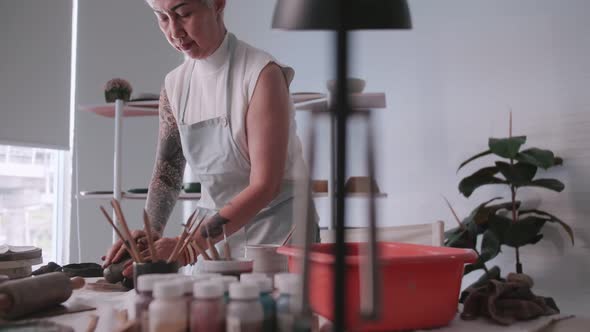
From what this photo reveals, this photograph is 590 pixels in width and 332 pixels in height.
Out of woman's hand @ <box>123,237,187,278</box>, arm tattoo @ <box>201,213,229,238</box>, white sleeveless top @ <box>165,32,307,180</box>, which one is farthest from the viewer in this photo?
white sleeveless top @ <box>165,32,307,180</box>

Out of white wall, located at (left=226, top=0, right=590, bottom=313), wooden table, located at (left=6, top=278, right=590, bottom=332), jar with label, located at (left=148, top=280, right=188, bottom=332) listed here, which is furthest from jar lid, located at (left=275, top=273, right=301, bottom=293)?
white wall, located at (left=226, top=0, right=590, bottom=313)

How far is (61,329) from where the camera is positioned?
881 mm

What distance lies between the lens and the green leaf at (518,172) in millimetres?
2639

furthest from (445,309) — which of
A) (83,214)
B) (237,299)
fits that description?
(83,214)

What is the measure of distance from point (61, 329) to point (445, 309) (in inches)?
25.1

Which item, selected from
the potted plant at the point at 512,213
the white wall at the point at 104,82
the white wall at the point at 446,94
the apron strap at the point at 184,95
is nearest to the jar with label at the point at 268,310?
the apron strap at the point at 184,95

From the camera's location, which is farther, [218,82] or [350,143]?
[218,82]

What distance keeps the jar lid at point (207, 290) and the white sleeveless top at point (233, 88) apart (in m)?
0.85

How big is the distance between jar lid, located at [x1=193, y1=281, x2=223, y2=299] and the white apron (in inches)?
34.7

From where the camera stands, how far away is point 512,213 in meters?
2.80

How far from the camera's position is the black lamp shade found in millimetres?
493

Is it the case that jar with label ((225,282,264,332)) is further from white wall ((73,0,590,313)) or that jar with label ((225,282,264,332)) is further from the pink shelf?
the pink shelf

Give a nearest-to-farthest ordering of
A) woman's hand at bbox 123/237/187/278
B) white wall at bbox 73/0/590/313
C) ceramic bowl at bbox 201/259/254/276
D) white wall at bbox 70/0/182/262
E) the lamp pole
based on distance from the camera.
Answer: the lamp pole
ceramic bowl at bbox 201/259/254/276
woman's hand at bbox 123/237/187/278
white wall at bbox 73/0/590/313
white wall at bbox 70/0/182/262

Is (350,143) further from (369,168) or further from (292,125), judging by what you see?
(292,125)
